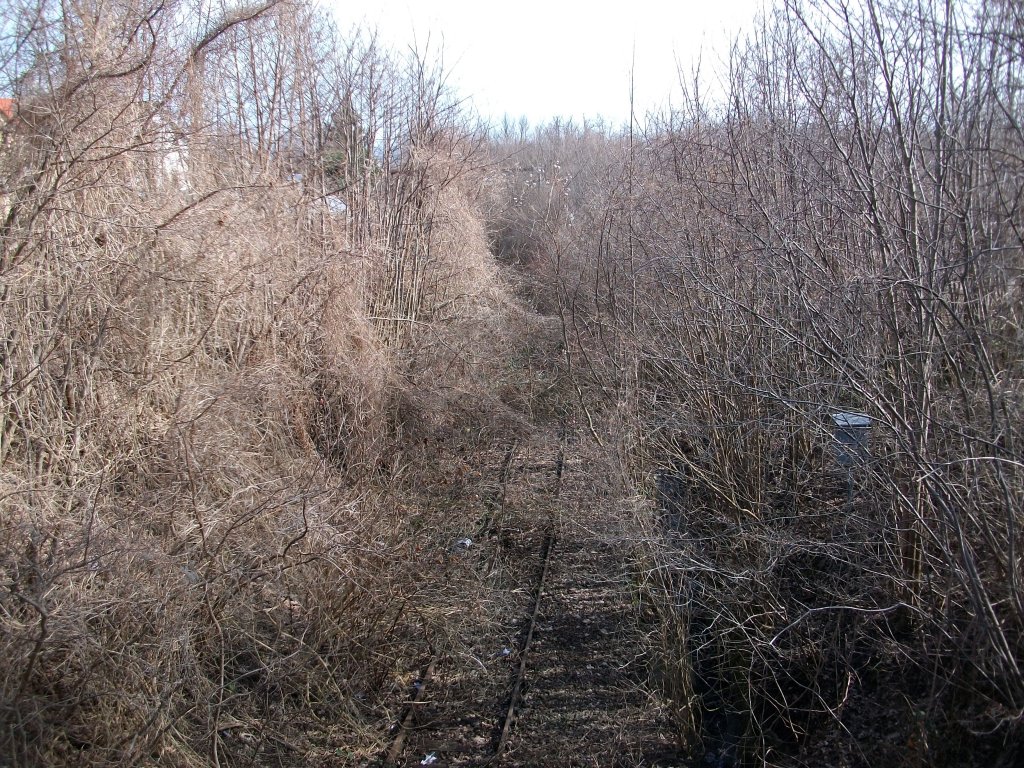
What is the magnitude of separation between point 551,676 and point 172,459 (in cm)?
402

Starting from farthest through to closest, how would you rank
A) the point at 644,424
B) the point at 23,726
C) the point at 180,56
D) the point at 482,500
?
the point at 482,500 < the point at 180,56 < the point at 644,424 < the point at 23,726

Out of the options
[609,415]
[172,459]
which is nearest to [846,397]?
[609,415]

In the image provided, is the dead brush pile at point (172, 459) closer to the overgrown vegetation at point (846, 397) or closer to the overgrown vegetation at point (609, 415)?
the overgrown vegetation at point (609, 415)

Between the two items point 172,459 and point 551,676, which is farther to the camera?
point 172,459

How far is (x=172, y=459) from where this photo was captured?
7.12 metres

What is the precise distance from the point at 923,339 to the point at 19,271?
7.19 metres

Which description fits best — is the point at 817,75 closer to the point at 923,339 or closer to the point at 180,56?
the point at 923,339

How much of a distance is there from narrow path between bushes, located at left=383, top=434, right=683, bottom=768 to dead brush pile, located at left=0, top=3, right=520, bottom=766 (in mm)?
535

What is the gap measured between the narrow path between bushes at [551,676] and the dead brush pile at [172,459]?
535mm

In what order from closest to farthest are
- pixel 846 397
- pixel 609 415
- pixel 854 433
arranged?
pixel 854 433 < pixel 846 397 < pixel 609 415

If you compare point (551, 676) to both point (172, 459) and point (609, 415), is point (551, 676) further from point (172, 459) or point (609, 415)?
point (172, 459)

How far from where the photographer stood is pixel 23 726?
15.3 feet

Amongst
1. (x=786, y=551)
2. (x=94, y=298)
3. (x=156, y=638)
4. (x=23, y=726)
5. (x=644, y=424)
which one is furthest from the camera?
(x=644, y=424)

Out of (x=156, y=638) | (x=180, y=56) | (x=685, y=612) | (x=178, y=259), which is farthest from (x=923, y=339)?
(x=180, y=56)
